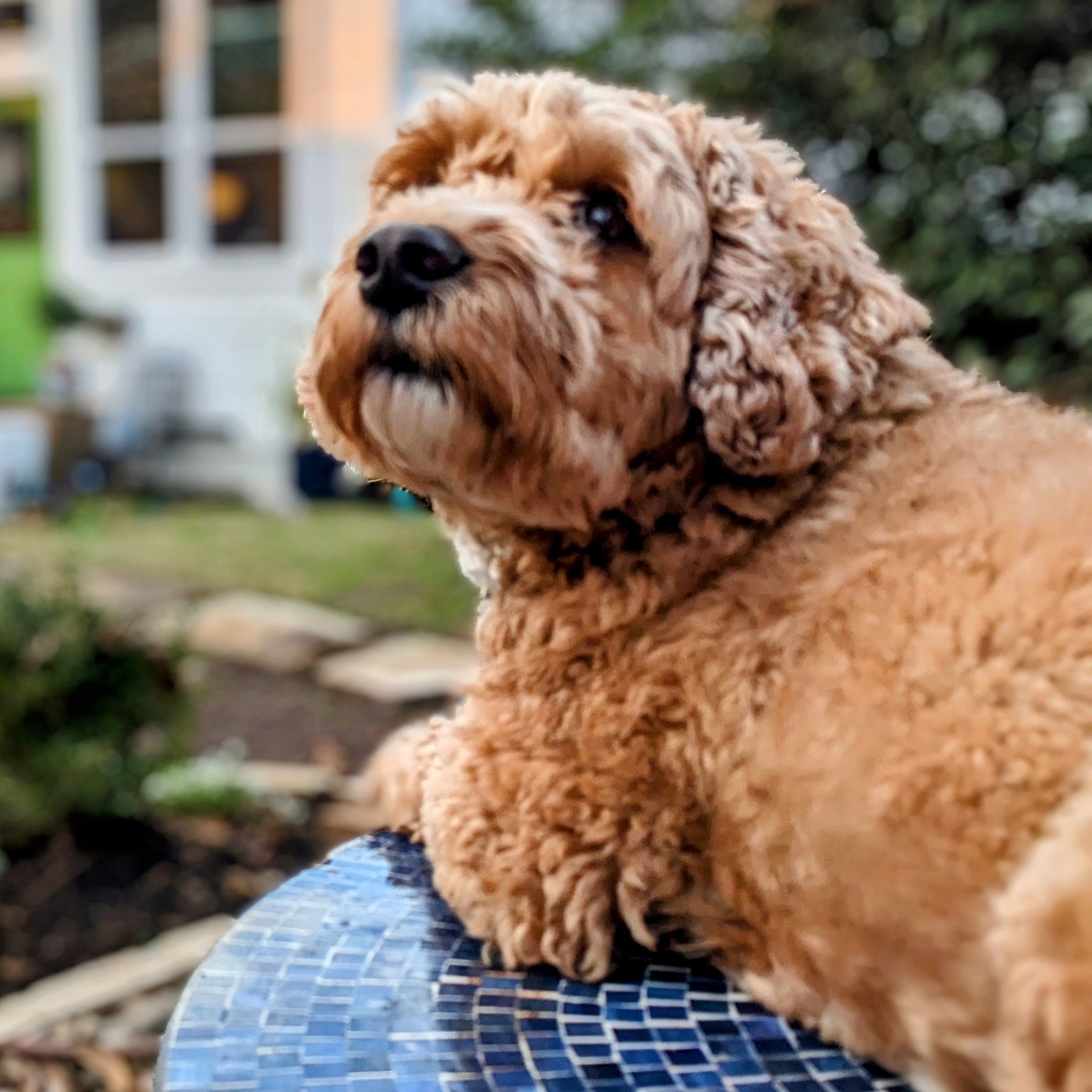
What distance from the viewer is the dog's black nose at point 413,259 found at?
4.53ft

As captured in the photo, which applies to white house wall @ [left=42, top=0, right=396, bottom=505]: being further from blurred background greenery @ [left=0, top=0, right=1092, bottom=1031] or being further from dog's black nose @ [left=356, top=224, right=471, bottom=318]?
dog's black nose @ [left=356, top=224, right=471, bottom=318]

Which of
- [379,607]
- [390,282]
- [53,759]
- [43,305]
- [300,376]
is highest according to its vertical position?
[390,282]

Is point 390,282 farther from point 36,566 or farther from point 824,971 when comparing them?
point 36,566

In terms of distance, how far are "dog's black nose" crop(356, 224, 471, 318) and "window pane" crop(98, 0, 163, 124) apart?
1187 centimetres

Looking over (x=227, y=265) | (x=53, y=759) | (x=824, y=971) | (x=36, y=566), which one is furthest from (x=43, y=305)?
(x=824, y=971)

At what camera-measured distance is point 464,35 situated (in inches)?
308

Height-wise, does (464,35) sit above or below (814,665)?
above

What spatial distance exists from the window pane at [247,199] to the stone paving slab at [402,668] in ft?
20.9

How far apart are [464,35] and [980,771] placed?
24.8 ft

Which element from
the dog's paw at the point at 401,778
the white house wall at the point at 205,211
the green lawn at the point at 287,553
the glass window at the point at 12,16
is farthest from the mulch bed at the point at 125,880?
the glass window at the point at 12,16

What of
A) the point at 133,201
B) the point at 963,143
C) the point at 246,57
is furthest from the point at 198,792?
the point at 133,201

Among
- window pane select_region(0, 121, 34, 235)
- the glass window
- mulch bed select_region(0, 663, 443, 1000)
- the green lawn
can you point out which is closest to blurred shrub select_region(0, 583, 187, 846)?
mulch bed select_region(0, 663, 443, 1000)

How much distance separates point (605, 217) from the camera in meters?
1.56

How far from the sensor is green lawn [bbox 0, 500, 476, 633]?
729cm
